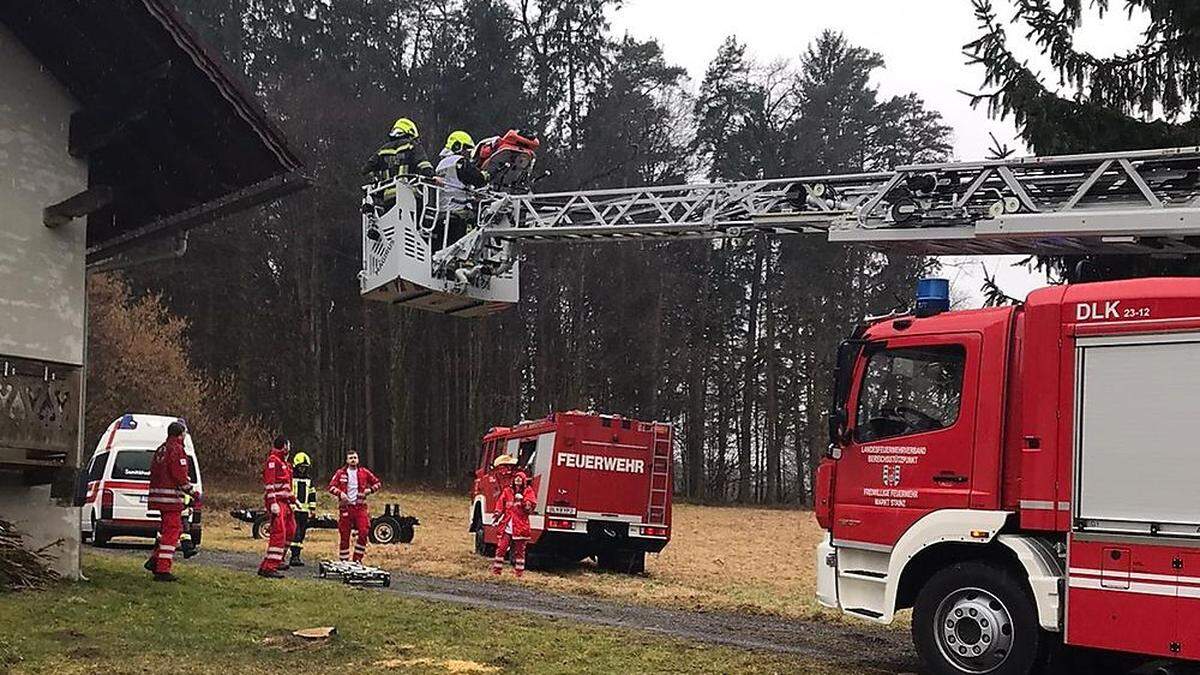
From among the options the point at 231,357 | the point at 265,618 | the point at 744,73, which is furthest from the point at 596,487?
the point at 744,73

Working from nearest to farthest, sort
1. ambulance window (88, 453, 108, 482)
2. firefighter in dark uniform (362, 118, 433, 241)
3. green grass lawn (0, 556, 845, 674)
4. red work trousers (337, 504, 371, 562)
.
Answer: green grass lawn (0, 556, 845, 674), firefighter in dark uniform (362, 118, 433, 241), red work trousers (337, 504, 371, 562), ambulance window (88, 453, 108, 482)

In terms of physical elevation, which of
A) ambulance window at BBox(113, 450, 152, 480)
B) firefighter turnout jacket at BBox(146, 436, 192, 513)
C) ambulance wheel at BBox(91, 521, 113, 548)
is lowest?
ambulance wheel at BBox(91, 521, 113, 548)

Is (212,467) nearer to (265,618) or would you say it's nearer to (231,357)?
(231,357)

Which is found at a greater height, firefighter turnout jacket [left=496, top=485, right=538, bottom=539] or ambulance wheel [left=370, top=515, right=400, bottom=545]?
firefighter turnout jacket [left=496, top=485, right=538, bottom=539]

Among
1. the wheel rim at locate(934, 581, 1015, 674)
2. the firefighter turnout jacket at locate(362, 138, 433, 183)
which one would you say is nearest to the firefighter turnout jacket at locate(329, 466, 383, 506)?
the firefighter turnout jacket at locate(362, 138, 433, 183)

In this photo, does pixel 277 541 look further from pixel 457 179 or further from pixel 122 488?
pixel 122 488

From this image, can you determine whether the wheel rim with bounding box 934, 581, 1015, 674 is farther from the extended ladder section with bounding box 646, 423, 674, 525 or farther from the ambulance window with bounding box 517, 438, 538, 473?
the ambulance window with bounding box 517, 438, 538, 473

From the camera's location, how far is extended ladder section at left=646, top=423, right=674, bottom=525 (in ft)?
61.9

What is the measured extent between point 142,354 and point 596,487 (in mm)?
18118

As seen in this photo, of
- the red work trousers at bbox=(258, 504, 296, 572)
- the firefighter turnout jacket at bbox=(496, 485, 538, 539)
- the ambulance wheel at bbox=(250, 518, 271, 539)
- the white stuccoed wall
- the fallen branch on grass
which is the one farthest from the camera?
the ambulance wheel at bbox=(250, 518, 271, 539)

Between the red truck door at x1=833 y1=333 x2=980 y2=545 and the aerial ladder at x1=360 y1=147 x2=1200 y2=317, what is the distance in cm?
123

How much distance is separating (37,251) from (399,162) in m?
4.00

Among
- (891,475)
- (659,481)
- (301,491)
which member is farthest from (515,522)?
(891,475)

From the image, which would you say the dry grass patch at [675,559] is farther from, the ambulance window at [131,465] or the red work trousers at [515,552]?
the ambulance window at [131,465]
